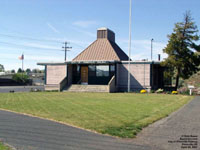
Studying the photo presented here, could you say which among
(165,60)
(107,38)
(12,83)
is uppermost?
(107,38)

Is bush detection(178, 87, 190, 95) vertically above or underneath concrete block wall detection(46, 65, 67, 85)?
underneath

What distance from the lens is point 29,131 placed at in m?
8.17

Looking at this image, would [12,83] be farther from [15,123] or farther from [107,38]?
[15,123]

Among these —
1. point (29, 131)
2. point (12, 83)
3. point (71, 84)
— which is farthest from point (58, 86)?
point (12, 83)

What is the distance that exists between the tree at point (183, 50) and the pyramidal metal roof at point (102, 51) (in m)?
7.15

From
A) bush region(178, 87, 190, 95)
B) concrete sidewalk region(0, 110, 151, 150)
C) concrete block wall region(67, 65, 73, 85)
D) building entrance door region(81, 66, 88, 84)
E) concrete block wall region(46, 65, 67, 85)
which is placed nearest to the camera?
concrete sidewalk region(0, 110, 151, 150)

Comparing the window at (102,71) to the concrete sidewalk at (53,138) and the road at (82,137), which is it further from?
the concrete sidewalk at (53,138)

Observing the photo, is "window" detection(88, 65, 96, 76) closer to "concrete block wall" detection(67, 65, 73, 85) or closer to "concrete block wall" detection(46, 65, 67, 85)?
"concrete block wall" detection(67, 65, 73, 85)

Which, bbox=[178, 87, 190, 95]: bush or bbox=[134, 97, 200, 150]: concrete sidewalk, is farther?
bbox=[178, 87, 190, 95]: bush

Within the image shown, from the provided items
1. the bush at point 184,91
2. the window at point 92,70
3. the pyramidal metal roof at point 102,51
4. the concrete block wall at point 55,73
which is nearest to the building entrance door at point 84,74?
the window at point 92,70

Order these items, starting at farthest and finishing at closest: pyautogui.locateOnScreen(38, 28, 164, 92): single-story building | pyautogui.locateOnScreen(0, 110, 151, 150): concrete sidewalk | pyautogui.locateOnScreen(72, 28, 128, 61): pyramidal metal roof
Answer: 1. pyautogui.locateOnScreen(72, 28, 128, 61): pyramidal metal roof
2. pyautogui.locateOnScreen(38, 28, 164, 92): single-story building
3. pyautogui.locateOnScreen(0, 110, 151, 150): concrete sidewalk

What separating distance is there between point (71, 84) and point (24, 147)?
2651 centimetres

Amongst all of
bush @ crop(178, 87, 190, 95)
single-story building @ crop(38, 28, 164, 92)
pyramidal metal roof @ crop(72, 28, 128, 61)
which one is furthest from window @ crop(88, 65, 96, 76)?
bush @ crop(178, 87, 190, 95)

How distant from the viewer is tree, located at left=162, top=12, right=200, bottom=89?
26.7 meters
